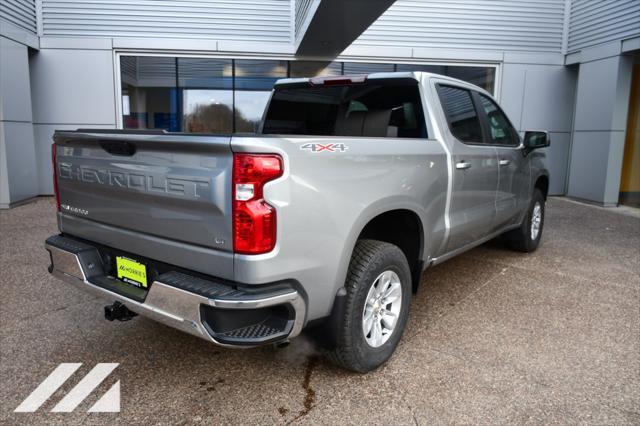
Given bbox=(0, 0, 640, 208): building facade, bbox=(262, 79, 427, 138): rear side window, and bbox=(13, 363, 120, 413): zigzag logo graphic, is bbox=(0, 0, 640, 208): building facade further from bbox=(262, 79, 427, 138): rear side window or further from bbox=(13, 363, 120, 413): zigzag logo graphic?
bbox=(13, 363, 120, 413): zigzag logo graphic

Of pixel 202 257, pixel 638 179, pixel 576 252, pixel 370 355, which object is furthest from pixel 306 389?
pixel 638 179

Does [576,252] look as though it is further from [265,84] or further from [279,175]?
[265,84]

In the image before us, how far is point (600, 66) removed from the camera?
10586mm

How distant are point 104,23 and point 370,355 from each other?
1053 cm

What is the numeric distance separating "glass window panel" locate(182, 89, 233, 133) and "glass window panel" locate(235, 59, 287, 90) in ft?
1.50

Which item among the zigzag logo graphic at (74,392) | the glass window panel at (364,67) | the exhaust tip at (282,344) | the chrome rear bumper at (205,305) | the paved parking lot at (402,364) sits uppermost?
the glass window panel at (364,67)

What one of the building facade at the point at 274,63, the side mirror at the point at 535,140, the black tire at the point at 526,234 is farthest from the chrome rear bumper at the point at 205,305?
the building facade at the point at 274,63

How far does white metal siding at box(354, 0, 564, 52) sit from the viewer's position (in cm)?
1156

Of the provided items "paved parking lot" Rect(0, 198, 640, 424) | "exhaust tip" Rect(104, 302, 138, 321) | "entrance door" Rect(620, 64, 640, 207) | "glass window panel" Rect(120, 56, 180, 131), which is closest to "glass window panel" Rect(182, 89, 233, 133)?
"glass window panel" Rect(120, 56, 180, 131)

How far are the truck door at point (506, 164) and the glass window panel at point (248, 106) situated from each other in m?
7.99

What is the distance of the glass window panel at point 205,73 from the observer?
1155 cm

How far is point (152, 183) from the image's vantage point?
100 inches

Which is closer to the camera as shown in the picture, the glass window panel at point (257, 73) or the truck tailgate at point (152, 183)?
the truck tailgate at point (152, 183)

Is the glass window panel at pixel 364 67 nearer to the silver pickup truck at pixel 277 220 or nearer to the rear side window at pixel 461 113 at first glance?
the rear side window at pixel 461 113
